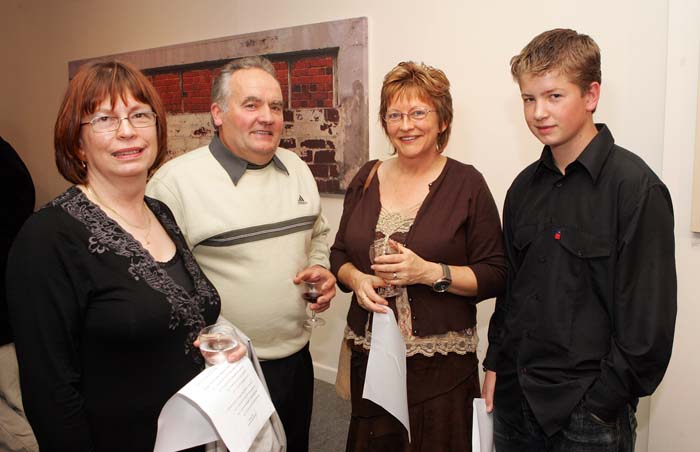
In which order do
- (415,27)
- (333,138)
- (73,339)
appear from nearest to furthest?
(73,339) → (415,27) → (333,138)

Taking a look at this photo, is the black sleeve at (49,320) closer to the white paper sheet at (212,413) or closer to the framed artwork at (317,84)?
the white paper sheet at (212,413)

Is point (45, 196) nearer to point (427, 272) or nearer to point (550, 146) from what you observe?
point (427, 272)

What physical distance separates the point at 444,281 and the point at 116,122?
107 cm

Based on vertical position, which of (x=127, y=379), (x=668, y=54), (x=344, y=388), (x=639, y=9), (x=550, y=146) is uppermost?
(x=639, y=9)

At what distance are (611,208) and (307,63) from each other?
7.89 ft

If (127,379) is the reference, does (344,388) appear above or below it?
below

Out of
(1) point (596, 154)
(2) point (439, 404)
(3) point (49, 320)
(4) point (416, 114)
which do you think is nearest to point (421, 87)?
(4) point (416, 114)

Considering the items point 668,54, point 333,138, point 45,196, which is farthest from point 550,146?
point 45,196

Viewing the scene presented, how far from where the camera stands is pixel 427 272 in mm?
1678

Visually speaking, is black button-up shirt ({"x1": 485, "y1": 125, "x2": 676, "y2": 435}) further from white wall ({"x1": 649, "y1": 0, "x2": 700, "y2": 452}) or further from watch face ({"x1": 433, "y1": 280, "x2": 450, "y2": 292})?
white wall ({"x1": 649, "y1": 0, "x2": 700, "y2": 452})

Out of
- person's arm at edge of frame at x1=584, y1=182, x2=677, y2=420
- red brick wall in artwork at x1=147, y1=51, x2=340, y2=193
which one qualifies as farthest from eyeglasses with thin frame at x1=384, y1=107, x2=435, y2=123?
red brick wall in artwork at x1=147, y1=51, x2=340, y2=193

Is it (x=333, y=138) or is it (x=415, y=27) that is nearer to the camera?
(x=415, y=27)

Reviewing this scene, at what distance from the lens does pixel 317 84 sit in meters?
3.32

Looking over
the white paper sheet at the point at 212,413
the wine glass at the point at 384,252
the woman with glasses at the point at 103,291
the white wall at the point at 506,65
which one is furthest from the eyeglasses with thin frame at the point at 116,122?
the white wall at the point at 506,65
